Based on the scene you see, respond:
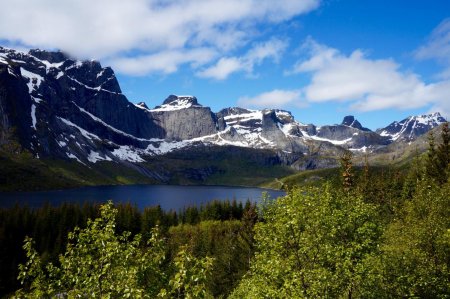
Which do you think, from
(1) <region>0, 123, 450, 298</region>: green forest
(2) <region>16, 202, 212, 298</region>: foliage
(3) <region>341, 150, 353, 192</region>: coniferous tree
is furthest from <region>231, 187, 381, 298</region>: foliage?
(3) <region>341, 150, 353, 192</region>: coniferous tree

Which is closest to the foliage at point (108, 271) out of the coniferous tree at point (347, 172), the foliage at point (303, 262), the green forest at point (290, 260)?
the green forest at point (290, 260)

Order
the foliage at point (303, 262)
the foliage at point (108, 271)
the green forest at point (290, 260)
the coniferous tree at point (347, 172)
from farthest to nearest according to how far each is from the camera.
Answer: the coniferous tree at point (347, 172) < the foliage at point (303, 262) < the green forest at point (290, 260) < the foliage at point (108, 271)

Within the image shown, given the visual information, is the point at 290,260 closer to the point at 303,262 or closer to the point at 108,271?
the point at 303,262

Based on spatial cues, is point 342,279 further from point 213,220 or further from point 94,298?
point 213,220

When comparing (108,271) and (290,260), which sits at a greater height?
(108,271)

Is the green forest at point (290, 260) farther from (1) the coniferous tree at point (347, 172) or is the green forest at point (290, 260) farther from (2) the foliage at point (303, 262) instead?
(1) the coniferous tree at point (347, 172)

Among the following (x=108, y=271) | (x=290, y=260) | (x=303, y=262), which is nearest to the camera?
(x=108, y=271)

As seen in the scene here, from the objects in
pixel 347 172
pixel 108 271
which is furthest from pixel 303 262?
pixel 347 172

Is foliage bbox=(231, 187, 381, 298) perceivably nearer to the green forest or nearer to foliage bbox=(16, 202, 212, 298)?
the green forest

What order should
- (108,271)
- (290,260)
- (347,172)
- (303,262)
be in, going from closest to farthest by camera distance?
(108,271) → (290,260) → (303,262) → (347,172)

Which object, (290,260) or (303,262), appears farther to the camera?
(303,262)

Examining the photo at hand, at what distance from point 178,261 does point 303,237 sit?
47.8ft

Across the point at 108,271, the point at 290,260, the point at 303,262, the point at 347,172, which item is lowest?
the point at 303,262

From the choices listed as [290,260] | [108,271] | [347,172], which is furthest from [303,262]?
[347,172]
